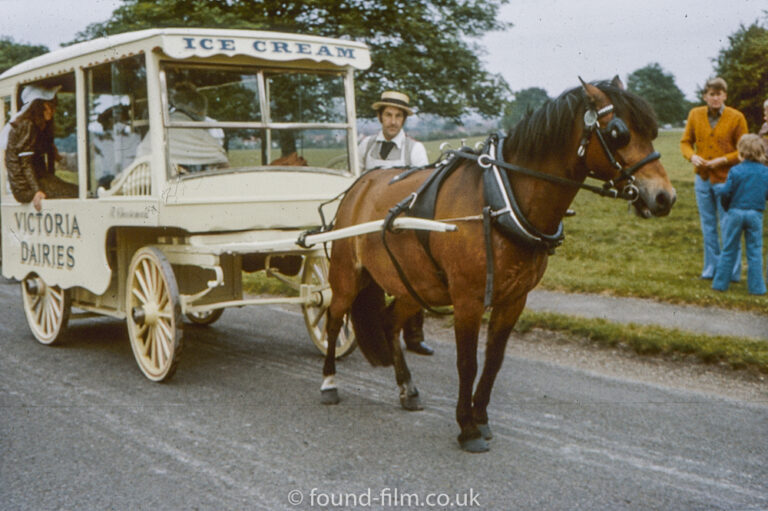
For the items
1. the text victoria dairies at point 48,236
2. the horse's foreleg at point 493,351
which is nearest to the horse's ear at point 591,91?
the horse's foreleg at point 493,351

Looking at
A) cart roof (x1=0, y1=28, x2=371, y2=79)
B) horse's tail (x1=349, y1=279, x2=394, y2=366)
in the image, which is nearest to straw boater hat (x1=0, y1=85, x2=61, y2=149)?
cart roof (x1=0, y1=28, x2=371, y2=79)

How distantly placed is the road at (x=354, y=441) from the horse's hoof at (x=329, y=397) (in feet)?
0.34

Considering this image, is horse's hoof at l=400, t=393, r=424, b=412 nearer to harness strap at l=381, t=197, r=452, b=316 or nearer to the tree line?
harness strap at l=381, t=197, r=452, b=316

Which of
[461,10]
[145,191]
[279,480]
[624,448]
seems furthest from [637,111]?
[461,10]

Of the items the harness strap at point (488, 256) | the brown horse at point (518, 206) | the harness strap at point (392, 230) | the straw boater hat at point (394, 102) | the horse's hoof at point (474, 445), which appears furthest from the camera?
the straw boater hat at point (394, 102)

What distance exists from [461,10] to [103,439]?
1512cm

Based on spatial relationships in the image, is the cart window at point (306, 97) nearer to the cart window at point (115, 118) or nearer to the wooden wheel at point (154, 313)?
the cart window at point (115, 118)

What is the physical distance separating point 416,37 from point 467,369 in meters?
14.0

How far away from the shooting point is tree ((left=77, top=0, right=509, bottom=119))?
14031 millimetres

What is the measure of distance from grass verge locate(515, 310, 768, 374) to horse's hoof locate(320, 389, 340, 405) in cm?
258

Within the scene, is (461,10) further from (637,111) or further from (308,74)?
(637,111)

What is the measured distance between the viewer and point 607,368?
6.32 m

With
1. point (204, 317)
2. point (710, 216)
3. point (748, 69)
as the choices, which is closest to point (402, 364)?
point (204, 317)

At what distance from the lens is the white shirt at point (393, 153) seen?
693 cm
